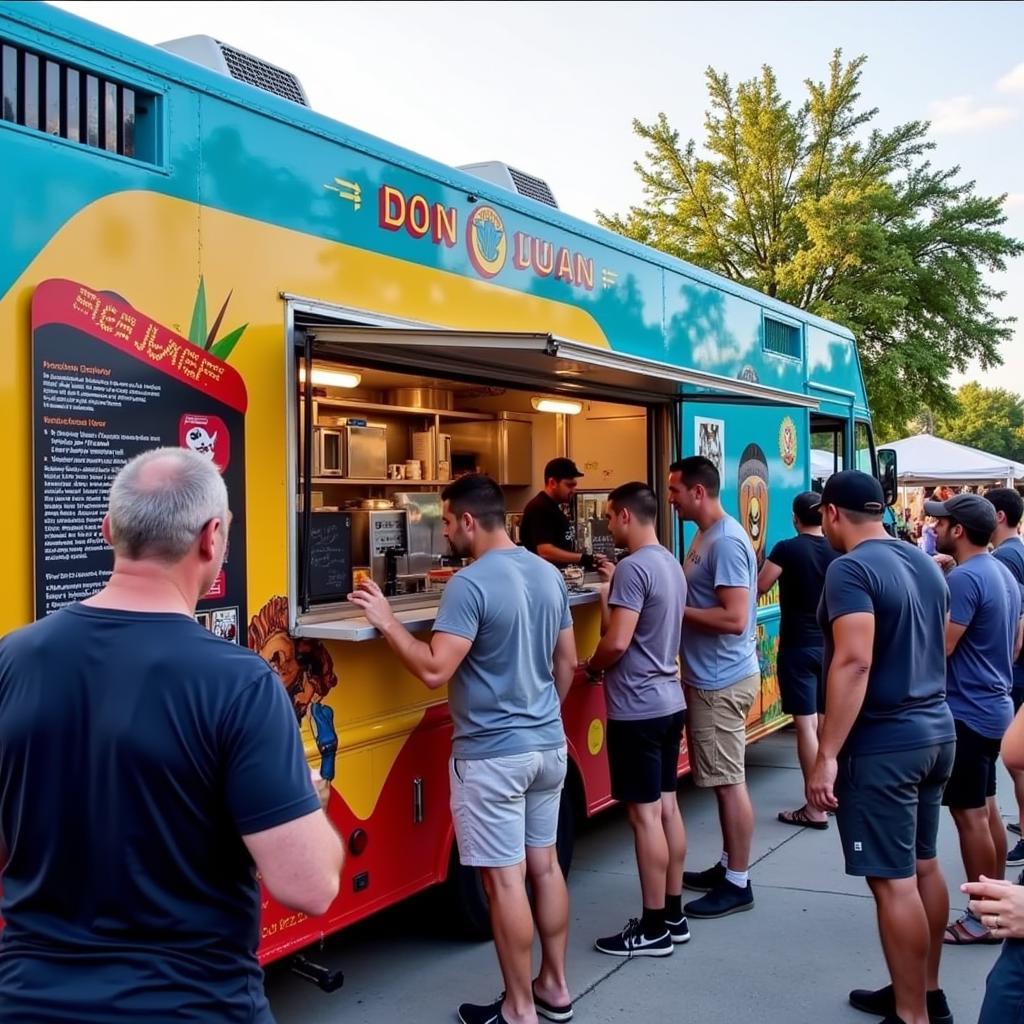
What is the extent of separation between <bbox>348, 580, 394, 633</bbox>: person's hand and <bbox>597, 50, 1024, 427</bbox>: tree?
15.0 metres

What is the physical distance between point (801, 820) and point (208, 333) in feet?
14.3

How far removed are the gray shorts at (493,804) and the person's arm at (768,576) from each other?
283cm

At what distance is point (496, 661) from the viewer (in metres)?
3.45

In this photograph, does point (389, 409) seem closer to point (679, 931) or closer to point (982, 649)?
point (679, 931)

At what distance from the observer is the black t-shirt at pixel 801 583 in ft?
18.9

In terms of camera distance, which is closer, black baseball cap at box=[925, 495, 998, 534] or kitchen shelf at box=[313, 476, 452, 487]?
black baseball cap at box=[925, 495, 998, 534]

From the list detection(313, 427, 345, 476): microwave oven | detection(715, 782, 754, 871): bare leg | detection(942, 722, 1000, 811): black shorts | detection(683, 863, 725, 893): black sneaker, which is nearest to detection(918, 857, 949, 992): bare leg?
detection(942, 722, 1000, 811): black shorts

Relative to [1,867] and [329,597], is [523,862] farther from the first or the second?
[1,867]

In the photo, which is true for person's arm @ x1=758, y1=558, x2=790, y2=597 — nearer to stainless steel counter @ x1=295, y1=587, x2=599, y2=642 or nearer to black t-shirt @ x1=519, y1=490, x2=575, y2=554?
black t-shirt @ x1=519, y1=490, x2=575, y2=554

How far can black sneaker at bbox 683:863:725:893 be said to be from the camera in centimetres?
482

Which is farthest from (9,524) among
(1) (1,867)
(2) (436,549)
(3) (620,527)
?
(2) (436,549)

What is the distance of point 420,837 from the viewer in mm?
3803

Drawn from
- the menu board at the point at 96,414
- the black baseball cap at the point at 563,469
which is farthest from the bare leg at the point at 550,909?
the black baseball cap at the point at 563,469

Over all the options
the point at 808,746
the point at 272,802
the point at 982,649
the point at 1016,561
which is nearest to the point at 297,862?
the point at 272,802
